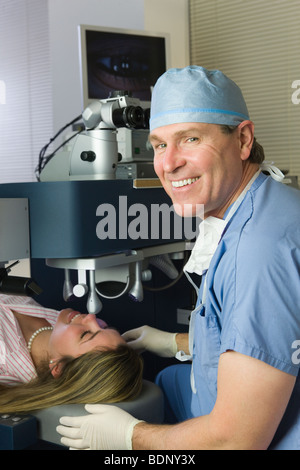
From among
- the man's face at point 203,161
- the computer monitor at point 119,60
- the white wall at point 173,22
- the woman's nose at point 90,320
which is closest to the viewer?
the man's face at point 203,161

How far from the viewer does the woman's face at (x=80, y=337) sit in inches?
61.1

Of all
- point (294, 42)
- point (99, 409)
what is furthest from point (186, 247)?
point (294, 42)

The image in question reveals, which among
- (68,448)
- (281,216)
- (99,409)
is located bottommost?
(68,448)

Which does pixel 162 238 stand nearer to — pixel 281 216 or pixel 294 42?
pixel 281 216

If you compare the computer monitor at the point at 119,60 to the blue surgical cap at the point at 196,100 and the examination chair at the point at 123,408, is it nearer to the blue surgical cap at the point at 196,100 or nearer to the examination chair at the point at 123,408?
the blue surgical cap at the point at 196,100

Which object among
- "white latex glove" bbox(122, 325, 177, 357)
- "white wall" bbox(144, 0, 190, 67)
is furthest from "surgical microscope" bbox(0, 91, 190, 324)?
"white wall" bbox(144, 0, 190, 67)

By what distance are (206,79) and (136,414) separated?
0.81 meters

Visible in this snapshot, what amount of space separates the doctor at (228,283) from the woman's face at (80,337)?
0.95 ft

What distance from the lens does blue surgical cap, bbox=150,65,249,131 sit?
1.16 metres

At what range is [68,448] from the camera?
129 centimetres

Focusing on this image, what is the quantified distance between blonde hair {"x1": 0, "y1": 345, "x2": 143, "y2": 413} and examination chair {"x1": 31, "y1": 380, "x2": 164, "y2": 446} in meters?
0.03

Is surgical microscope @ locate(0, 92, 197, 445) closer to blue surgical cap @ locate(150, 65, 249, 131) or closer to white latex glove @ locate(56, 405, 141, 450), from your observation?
white latex glove @ locate(56, 405, 141, 450)

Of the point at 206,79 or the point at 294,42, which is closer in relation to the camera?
the point at 206,79

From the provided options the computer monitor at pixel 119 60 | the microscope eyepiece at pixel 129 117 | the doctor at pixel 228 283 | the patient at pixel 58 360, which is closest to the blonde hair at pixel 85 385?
the patient at pixel 58 360
